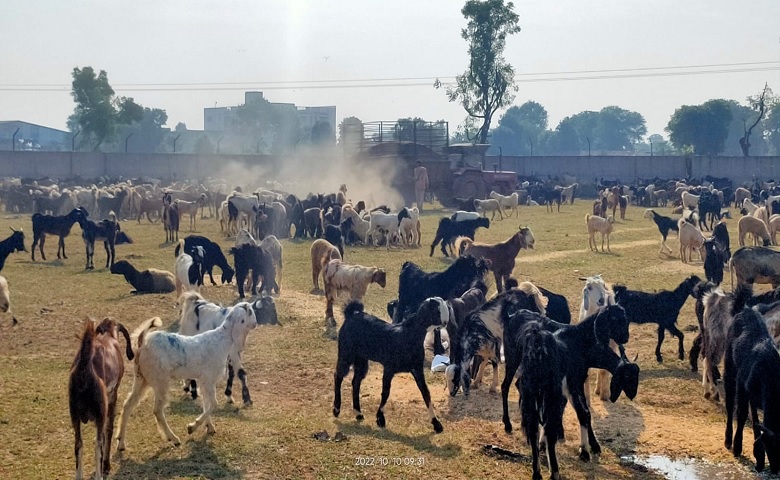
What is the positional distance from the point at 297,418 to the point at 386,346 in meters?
1.25

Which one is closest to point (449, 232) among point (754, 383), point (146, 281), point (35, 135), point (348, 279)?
point (146, 281)

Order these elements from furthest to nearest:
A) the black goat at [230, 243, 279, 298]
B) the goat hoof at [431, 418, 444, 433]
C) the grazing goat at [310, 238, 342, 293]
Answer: the grazing goat at [310, 238, 342, 293] < the black goat at [230, 243, 279, 298] < the goat hoof at [431, 418, 444, 433]

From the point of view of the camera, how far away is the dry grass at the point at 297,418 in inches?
305

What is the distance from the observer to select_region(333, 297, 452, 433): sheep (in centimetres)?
927

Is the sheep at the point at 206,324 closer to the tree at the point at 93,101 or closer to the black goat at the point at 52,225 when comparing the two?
the black goat at the point at 52,225

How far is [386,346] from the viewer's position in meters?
9.38

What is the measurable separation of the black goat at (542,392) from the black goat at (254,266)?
10.0 metres

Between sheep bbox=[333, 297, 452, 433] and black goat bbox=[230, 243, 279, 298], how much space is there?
25.4 ft

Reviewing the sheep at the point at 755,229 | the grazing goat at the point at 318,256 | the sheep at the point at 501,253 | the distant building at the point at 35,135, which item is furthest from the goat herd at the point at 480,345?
the distant building at the point at 35,135

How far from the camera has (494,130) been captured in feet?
534

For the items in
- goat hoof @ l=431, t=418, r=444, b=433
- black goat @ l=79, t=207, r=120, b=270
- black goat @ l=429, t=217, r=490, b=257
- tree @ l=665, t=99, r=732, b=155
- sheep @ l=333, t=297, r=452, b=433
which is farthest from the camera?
tree @ l=665, t=99, r=732, b=155

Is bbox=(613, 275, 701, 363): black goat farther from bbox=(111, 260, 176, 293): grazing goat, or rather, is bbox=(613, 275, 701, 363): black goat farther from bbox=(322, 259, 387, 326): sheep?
bbox=(111, 260, 176, 293): grazing goat

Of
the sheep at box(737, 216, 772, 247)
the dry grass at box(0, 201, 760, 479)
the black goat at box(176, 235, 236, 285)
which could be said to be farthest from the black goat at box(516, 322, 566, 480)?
the sheep at box(737, 216, 772, 247)
